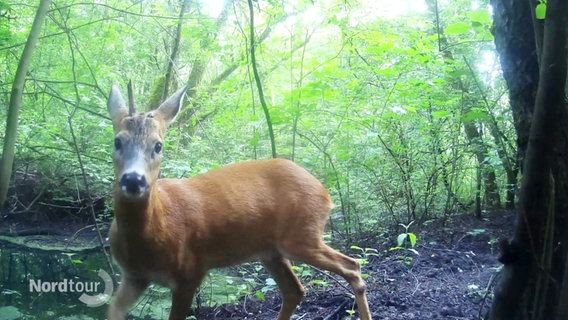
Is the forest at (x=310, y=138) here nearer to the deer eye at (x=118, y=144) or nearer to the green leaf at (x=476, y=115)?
the green leaf at (x=476, y=115)

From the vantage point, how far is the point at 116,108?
12.9 feet

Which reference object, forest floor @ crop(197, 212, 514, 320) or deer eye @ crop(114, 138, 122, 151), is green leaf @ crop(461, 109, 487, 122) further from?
deer eye @ crop(114, 138, 122, 151)

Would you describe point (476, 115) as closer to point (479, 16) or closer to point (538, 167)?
point (479, 16)

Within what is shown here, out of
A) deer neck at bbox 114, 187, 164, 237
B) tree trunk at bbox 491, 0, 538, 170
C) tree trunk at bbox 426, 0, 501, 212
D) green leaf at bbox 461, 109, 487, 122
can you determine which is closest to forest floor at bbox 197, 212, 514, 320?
tree trunk at bbox 426, 0, 501, 212

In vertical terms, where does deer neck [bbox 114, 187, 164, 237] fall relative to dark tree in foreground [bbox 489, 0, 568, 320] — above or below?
below

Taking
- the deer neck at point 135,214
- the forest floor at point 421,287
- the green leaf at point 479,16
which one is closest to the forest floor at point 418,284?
the forest floor at point 421,287

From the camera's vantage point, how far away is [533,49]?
2711 mm

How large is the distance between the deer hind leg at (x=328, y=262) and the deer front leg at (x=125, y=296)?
111cm

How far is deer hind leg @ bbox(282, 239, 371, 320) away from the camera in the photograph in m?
4.30

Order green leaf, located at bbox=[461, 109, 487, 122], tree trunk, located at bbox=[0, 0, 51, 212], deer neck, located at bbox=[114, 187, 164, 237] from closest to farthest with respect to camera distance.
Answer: deer neck, located at bbox=[114, 187, 164, 237]
tree trunk, located at bbox=[0, 0, 51, 212]
green leaf, located at bbox=[461, 109, 487, 122]

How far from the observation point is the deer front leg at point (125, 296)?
3818 mm

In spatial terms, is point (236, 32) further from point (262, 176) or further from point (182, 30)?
point (262, 176)

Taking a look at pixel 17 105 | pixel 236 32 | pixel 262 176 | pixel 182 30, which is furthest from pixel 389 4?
pixel 17 105

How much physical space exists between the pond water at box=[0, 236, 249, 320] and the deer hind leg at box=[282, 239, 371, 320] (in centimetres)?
127
